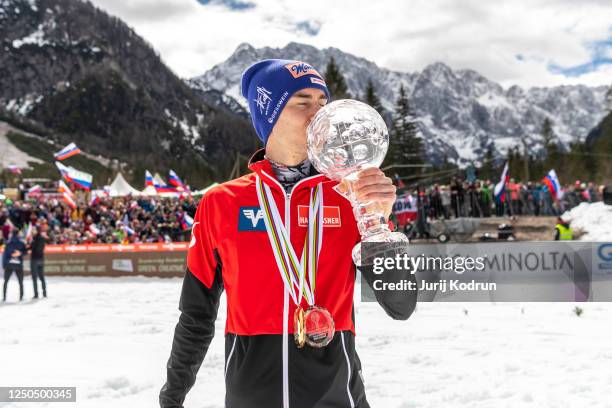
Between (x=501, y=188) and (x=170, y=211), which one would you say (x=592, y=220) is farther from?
(x=170, y=211)

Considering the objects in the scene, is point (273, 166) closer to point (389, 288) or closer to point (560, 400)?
point (389, 288)

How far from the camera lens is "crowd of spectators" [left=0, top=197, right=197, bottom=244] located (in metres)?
23.8

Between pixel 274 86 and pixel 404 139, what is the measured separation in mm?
61541

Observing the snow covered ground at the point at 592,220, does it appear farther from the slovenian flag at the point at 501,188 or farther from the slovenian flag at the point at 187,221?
the slovenian flag at the point at 187,221

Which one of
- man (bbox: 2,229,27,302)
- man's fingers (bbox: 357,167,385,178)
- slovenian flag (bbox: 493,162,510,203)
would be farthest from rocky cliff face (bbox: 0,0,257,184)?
man's fingers (bbox: 357,167,385,178)

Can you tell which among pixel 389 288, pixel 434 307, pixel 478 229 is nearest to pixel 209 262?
pixel 389 288

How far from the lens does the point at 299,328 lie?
173cm

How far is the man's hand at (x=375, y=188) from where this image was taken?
5.01ft

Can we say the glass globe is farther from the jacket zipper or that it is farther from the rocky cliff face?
the rocky cliff face

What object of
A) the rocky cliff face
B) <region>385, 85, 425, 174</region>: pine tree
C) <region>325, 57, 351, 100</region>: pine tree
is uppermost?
the rocky cliff face

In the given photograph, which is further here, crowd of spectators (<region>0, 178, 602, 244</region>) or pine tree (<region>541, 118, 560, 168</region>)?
pine tree (<region>541, 118, 560, 168</region>)

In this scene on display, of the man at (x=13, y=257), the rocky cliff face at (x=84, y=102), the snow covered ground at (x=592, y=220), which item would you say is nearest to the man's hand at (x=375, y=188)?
the man at (x=13, y=257)

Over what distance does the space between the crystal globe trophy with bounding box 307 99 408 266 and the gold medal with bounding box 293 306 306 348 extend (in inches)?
11.9

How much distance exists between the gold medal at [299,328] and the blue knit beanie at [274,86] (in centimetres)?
72
